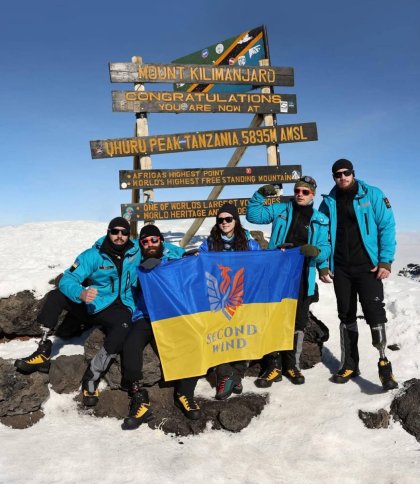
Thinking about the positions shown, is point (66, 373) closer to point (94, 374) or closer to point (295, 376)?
point (94, 374)

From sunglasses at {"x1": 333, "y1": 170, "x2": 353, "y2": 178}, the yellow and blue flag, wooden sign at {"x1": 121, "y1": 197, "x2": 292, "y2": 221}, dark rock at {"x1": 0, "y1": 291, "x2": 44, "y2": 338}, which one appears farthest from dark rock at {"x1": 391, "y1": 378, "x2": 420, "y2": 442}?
dark rock at {"x1": 0, "y1": 291, "x2": 44, "y2": 338}

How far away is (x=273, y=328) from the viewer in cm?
558

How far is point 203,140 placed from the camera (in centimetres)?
939

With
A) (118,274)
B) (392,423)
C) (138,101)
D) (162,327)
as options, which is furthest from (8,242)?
(392,423)

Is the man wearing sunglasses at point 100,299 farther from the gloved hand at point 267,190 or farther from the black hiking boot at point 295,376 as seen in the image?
the black hiking boot at point 295,376

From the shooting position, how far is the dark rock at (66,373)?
5324 mm

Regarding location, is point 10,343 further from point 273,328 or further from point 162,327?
point 273,328

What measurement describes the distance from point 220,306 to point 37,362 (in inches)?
101

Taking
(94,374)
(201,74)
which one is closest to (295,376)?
(94,374)

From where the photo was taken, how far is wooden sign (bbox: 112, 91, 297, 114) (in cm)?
905

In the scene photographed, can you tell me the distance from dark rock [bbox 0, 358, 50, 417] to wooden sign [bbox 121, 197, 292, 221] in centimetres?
459

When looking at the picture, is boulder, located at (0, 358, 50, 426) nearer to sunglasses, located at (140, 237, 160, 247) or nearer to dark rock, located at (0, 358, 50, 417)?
dark rock, located at (0, 358, 50, 417)

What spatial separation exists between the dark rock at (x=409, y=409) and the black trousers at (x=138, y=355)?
258 centimetres

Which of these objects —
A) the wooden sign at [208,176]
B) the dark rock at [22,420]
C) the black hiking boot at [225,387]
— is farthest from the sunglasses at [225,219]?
the wooden sign at [208,176]
